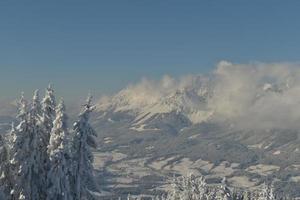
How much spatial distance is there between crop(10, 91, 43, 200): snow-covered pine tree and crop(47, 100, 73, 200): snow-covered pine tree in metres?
1.61

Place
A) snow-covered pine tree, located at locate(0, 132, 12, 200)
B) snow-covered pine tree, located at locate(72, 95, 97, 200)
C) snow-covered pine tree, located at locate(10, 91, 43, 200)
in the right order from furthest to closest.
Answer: snow-covered pine tree, located at locate(0, 132, 12, 200), snow-covered pine tree, located at locate(72, 95, 97, 200), snow-covered pine tree, located at locate(10, 91, 43, 200)

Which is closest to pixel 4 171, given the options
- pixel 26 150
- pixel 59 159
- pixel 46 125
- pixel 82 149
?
pixel 26 150

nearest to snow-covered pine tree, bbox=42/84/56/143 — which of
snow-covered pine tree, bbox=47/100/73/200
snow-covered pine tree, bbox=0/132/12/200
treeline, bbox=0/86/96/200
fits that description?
treeline, bbox=0/86/96/200

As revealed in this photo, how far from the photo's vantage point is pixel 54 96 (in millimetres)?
48688

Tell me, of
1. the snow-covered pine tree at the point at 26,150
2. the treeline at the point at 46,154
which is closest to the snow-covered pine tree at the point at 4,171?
the treeline at the point at 46,154

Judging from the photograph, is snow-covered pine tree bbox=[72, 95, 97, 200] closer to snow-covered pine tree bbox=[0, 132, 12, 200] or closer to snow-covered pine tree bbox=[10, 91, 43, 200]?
snow-covered pine tree bbox=[10, 91, 43, 200]

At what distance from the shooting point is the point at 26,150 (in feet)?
157

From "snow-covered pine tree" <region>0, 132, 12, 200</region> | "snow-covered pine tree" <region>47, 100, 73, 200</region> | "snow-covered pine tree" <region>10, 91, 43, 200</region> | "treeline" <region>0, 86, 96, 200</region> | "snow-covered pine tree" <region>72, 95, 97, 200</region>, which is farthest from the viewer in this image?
"snow-covered pine tree" <region>0, 132, 12, 200</region>

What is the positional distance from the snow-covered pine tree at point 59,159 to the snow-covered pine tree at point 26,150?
5.28 feet

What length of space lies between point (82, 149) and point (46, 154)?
345cm

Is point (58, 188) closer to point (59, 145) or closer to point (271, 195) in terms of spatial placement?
point (59, 145)

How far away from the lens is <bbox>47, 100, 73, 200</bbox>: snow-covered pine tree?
151ft

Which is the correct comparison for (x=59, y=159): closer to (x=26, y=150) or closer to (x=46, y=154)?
(x=46, y=154)

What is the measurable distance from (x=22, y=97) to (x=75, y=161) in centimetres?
732
